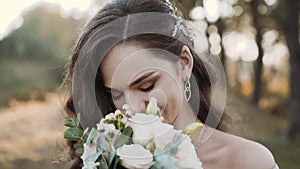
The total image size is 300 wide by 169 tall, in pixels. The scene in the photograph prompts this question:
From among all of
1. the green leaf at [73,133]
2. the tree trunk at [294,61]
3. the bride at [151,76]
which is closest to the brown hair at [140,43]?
the bride at [151,76]

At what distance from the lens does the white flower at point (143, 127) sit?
1539 millimetres

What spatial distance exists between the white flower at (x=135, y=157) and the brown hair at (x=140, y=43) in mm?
676

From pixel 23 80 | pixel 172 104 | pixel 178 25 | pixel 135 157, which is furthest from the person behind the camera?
pixel 23 80

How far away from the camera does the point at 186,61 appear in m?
2.20

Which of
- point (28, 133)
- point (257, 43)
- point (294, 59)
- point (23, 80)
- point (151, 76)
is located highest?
point (23, 80)

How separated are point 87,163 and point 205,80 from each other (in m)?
1.07

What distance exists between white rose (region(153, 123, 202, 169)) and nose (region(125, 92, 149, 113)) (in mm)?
245

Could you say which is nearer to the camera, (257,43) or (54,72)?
(54,72)

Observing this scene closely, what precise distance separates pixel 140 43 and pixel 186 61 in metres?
0.20

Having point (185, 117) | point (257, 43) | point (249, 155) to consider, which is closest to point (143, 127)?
point (185, 117)

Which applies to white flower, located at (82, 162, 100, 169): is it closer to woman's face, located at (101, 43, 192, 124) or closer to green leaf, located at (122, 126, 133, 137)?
green leaf, located at (122, 126, 133, 137)

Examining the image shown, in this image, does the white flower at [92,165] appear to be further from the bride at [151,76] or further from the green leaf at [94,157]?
the bride at [151,76]

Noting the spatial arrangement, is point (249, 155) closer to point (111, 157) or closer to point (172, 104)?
point (172, 104)

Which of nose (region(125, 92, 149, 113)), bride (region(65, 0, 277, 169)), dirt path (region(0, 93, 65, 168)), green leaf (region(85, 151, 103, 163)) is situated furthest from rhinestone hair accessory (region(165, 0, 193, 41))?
dirt path (region(0, 93, 65, 168))
